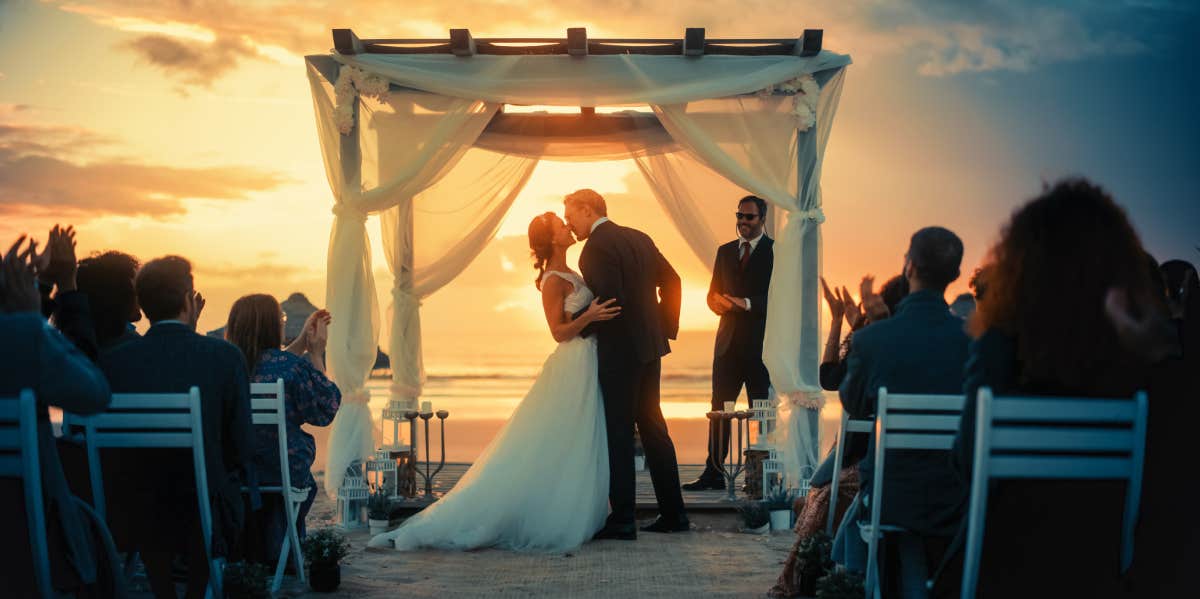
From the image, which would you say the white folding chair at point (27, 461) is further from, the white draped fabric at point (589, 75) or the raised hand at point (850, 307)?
the white draped fabric at point (589, 75)

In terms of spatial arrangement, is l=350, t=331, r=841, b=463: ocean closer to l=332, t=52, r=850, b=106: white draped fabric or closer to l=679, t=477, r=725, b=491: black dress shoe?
l=679, t=477, r=725, b=491: black dress shoe

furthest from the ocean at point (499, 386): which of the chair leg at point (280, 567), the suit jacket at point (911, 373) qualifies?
the suit jacket at point (911, 373)

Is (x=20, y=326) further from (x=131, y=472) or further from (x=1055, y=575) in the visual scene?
(x=1055, y=575)

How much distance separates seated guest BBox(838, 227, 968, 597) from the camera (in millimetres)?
3514

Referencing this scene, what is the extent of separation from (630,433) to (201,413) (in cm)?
311

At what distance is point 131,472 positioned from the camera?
3842mm

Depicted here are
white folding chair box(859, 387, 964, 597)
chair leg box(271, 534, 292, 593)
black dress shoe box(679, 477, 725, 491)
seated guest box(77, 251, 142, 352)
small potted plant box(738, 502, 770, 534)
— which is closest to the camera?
white folding chair box(859, 387, 964, 597)

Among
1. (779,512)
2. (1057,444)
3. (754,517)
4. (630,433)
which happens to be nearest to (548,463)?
(630,433)

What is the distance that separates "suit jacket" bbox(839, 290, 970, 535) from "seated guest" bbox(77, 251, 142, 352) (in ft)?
8.83

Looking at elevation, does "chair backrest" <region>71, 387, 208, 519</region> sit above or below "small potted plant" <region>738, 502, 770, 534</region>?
above

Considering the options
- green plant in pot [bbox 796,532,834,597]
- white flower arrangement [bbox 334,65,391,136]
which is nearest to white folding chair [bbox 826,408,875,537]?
green plant in pot [bbox 796,532,834,597]

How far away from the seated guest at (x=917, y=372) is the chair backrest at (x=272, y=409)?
2.16 m

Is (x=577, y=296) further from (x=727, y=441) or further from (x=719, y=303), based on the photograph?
(x=727, y=441)

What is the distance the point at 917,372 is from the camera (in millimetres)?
3627
